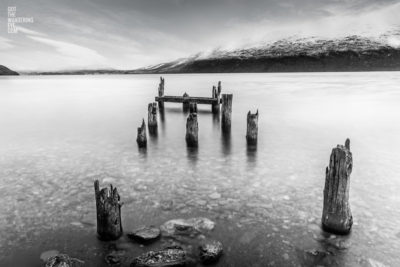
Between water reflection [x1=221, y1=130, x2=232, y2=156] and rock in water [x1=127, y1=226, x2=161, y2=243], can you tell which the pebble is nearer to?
rock in water [x1=127, y1=226, x2=161, y2=243]

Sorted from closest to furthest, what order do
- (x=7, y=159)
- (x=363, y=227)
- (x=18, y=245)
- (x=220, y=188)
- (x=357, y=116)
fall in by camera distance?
1. (x=18, y=245)
2. (x=363, y=227)
3. (x=220, y=188)
4. (x=7, y=159)
5. (x=357, y=116)

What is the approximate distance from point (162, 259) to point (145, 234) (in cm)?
97

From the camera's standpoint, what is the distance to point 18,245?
5.30 metres

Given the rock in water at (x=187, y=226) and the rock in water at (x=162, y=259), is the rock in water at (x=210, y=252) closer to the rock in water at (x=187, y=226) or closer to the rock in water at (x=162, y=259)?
the rock in water at (x=162, y=259)

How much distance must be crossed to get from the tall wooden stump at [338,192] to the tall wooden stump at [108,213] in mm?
3933

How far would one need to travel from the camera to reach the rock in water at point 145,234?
543 cm

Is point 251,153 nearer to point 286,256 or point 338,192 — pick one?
point 338,192

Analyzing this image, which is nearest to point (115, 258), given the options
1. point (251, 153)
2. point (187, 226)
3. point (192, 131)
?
point (187, 226)

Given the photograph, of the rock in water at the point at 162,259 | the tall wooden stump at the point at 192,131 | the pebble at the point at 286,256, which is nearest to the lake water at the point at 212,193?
the pebble at the point at 286,256

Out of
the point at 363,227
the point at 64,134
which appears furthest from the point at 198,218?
the point at 64,134

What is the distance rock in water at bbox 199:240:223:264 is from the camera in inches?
193

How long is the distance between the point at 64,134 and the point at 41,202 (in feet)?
32.4

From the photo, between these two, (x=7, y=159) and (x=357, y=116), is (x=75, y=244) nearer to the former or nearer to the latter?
(x=7, y=159)

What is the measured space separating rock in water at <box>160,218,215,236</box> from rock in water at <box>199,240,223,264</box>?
23.3 inches
